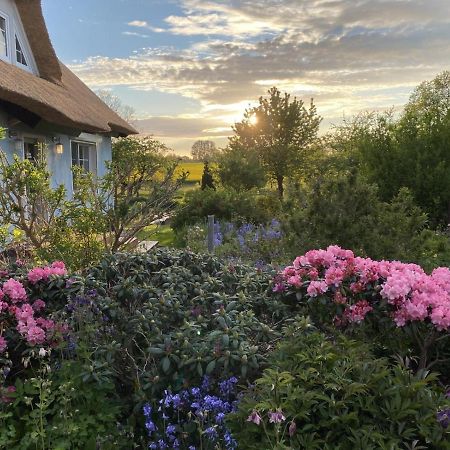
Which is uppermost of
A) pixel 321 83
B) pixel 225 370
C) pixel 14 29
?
pixel 14 29

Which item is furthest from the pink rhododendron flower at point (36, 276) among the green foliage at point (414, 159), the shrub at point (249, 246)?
the green foliage at point (414, 159)

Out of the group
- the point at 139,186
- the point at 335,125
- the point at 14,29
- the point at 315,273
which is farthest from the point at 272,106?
the point at 315,273

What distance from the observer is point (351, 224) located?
550 cm

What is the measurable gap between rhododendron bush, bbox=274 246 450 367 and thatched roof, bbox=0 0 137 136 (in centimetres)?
734

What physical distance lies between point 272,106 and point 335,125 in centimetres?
1529

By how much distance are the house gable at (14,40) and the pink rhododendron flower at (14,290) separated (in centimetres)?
930

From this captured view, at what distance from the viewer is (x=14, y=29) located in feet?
37.6

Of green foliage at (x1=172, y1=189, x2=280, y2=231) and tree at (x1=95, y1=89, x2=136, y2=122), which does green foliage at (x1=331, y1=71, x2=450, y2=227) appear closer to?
green foliage at (x1=172, y1=189, x2=280, y2=231)

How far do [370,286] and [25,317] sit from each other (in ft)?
7.29

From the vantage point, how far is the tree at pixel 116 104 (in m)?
36.4

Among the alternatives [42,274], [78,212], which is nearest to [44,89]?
[78,212]

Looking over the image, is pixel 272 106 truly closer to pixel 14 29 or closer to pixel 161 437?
pixel 14 29

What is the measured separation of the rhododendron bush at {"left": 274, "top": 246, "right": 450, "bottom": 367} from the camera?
2.79m

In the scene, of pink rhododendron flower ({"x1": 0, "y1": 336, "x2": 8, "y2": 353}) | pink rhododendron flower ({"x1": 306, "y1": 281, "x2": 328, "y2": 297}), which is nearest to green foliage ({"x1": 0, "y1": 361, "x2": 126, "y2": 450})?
pink rhododendron flower ({"x1": 0, "y1": 336, "x2": 8, "y2": 353})
